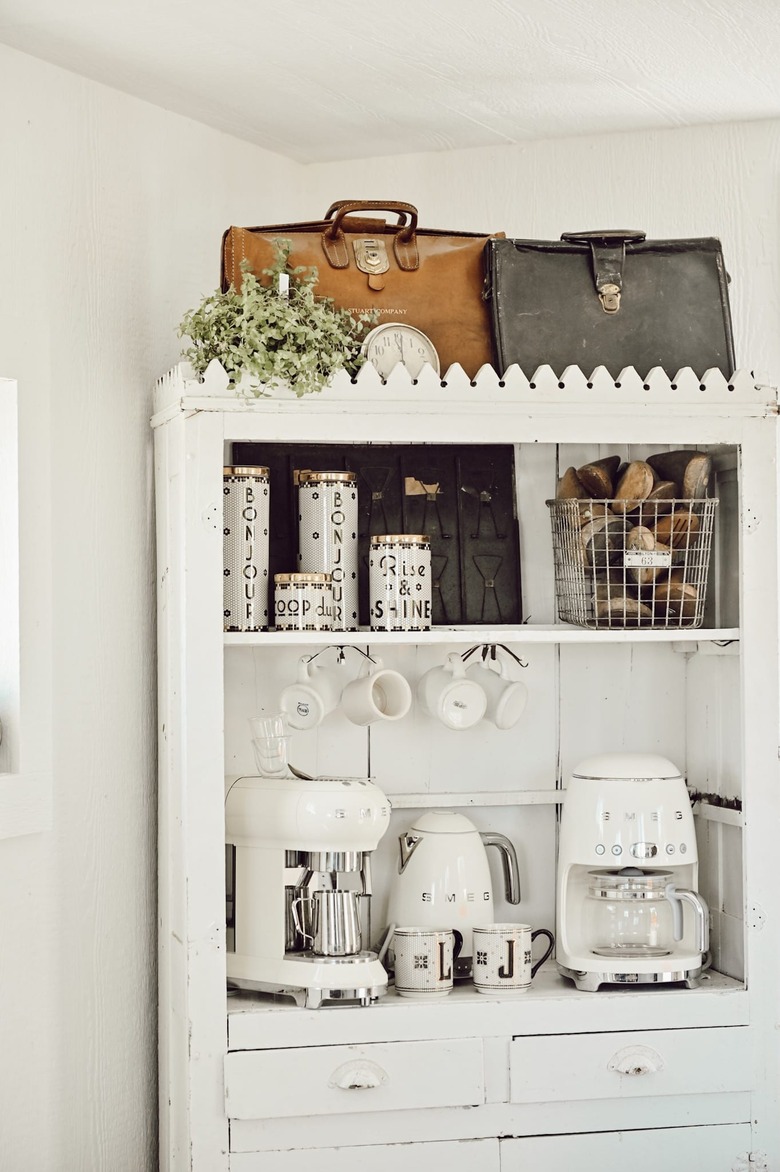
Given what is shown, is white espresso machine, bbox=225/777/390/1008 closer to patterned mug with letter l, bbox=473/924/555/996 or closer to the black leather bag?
patterned mug with letter l, bbox=473/924/555/996

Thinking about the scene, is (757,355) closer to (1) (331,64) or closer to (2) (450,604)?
(2) (450,604)

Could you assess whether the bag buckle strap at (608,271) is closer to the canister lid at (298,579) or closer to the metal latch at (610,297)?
the metal latch at (610,297)

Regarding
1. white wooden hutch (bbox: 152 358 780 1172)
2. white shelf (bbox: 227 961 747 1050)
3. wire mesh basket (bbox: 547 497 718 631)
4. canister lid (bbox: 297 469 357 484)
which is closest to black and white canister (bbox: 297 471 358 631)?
canister lid (bbox: 297 469 357 484)

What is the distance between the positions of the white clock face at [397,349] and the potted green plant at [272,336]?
5 cm

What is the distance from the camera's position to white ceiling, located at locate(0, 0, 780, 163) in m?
2.01

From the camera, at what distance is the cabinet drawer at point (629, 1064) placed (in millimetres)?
2092

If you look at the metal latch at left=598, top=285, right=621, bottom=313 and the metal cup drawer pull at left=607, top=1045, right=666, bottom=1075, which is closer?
the metal cup drawer pull at left=607, top=1045, right=666, bottom=1075

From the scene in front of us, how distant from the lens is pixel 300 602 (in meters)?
2.12

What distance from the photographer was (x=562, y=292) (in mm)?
2250

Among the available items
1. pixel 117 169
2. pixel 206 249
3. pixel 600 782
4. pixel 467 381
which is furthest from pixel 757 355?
pixel 117 169

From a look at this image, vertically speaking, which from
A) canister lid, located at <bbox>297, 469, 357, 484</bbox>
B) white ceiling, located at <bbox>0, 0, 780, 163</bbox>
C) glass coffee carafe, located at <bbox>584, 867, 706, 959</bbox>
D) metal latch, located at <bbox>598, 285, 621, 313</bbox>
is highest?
white ceiling, located at <bbox>0, 0, 780, 163</bbox>

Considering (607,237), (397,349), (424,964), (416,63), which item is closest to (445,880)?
(424,964)

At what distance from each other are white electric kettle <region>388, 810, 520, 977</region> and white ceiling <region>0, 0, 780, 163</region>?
134 cm

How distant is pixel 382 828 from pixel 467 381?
0.77 meters
